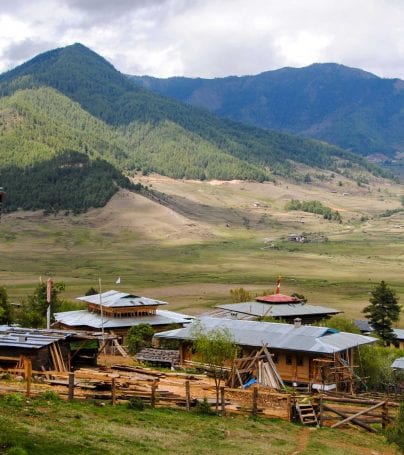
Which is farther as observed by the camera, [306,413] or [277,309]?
[277,309]

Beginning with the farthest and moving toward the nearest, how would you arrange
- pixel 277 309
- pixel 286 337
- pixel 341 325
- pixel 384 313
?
1. pixel 384 313
2. pixel 277 309
3. pixel 341 325
4. pixel 286 337

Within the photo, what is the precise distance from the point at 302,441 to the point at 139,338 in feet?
114

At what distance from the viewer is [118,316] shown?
77750mm

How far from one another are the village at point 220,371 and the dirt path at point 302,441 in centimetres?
160

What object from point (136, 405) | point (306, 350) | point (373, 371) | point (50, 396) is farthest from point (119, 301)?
point (50, 396)

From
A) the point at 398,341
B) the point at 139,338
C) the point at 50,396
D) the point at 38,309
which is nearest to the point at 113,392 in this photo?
the point at 50,396

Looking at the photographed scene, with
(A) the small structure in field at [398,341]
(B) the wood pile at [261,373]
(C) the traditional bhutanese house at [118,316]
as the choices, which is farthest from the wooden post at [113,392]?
(A) the small structure in field at [398,341]

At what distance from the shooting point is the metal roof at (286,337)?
51.1m

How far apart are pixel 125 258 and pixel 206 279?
1715 inches

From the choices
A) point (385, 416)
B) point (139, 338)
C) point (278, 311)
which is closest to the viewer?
point (385, 416)

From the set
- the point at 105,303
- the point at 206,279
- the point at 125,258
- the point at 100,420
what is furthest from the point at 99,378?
the point at 125,258

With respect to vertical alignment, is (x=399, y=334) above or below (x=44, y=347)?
below

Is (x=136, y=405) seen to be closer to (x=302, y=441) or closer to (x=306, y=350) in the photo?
(x=302, y=441)

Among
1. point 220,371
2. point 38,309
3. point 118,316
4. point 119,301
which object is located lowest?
point 220,371
